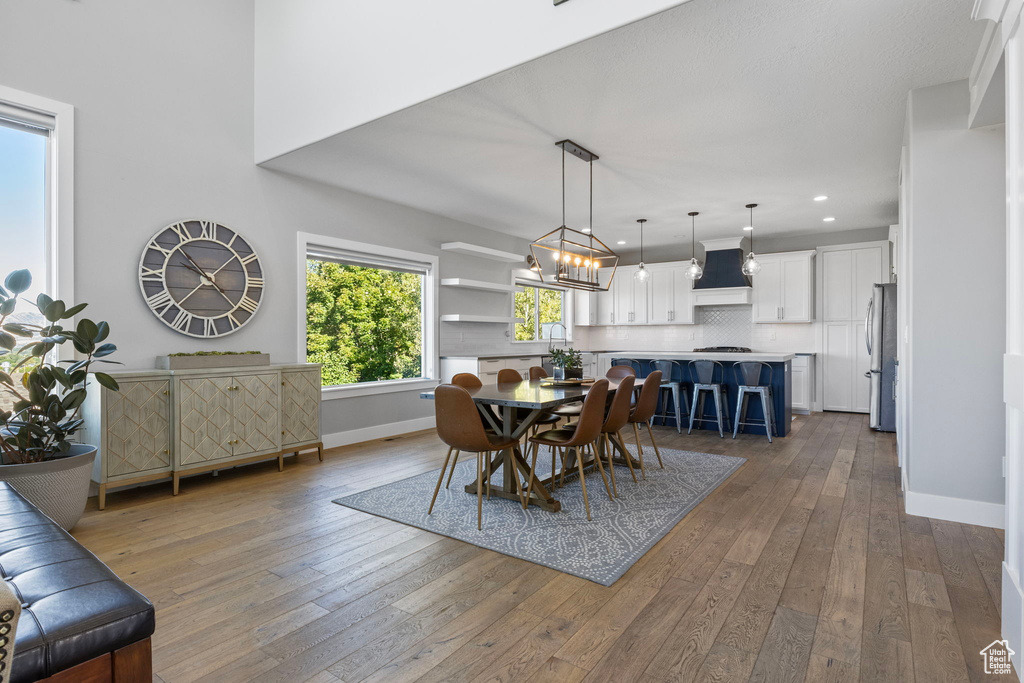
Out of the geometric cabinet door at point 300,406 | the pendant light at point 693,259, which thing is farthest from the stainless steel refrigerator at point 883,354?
the geometric cabinet door at point 300,406

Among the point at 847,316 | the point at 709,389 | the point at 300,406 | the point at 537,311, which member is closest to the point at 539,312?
the point at 537,311

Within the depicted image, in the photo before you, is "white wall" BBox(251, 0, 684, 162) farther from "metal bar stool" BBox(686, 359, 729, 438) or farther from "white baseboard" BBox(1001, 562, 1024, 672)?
"metal bar stool" BBox(686, 359, 729, 438)

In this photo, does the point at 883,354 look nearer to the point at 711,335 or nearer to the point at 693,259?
the point at 693,259

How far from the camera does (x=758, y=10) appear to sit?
2477 millimetres

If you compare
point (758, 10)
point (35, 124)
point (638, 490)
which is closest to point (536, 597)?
point (638, 490)

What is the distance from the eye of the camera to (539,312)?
27.9 ft

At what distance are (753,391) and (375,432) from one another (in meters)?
4.00

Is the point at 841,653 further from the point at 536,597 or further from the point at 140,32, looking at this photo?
the point at 140,32

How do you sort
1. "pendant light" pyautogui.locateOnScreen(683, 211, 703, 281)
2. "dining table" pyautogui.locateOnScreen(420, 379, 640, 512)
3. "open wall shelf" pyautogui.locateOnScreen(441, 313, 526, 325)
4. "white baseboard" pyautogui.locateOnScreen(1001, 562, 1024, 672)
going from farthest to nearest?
1. "open wall shelf" pyautogui.locateOnScreen(441, 313, 526, 325)
2. "pendant light" pyautogui.locateOnScreen(683, 211, 703, 281)
3. "dining table" pyautogui.locateOnScreen(420, 379, 640, 512)
4. "white baseboard" pyautogui.locateOnScreen(1001, 562, 1024, 672)

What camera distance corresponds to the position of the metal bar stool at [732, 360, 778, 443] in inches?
218

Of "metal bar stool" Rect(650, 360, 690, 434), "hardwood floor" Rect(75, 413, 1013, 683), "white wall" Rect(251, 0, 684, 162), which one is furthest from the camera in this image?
"metal bar stool" Rect(650, 360, 690, 434)

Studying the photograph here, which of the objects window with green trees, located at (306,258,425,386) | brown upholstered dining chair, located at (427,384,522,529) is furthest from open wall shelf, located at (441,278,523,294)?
brown upholstered dining chair, located at (427,384,522,529)

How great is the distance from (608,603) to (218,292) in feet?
12.4

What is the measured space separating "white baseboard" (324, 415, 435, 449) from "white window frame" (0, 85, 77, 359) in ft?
7.38
